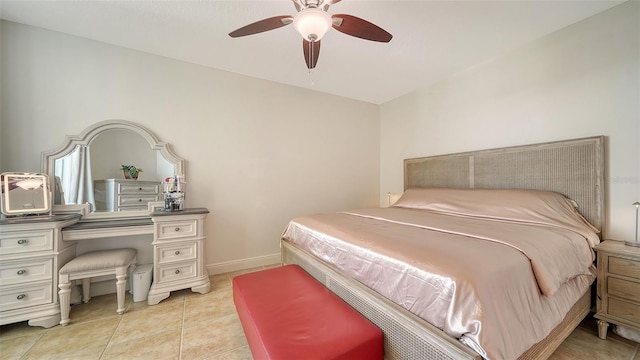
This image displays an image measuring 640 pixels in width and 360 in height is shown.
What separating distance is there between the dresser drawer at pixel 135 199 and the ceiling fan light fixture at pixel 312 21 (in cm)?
234

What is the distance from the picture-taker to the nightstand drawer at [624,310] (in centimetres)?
Answer: 158

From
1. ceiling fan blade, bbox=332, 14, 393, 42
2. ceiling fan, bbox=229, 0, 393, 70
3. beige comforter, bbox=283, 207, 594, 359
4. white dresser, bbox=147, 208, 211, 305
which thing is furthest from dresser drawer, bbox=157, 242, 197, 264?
ceiling fan blade, bbox=332, 14, 393, 42

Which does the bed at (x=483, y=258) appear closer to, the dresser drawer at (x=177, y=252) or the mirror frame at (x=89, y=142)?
the dresser drawer at (x=177, y=252)

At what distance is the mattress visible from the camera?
3.23 feet

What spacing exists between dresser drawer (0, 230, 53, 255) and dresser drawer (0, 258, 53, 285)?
0.09 m

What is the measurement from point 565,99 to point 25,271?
4908mm

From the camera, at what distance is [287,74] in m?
3.10

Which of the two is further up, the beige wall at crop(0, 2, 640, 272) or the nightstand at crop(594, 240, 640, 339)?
the beige wall at crop(0, 2, 640, 272)

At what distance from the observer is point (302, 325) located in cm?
123

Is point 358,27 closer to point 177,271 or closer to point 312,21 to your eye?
point 312,21

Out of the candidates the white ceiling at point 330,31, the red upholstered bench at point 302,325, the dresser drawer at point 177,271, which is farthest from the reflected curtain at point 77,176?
the red upholstered bench at point 302,325

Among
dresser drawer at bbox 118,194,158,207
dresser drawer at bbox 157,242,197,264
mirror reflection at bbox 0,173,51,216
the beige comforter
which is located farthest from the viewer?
dresser drawer at bbox 118,194,158,207

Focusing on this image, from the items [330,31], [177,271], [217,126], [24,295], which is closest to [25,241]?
[24,295]

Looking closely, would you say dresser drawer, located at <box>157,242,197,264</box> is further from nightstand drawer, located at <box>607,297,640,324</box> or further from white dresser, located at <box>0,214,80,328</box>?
nightstand drawer, located at <box>607,297,640,324</box>
